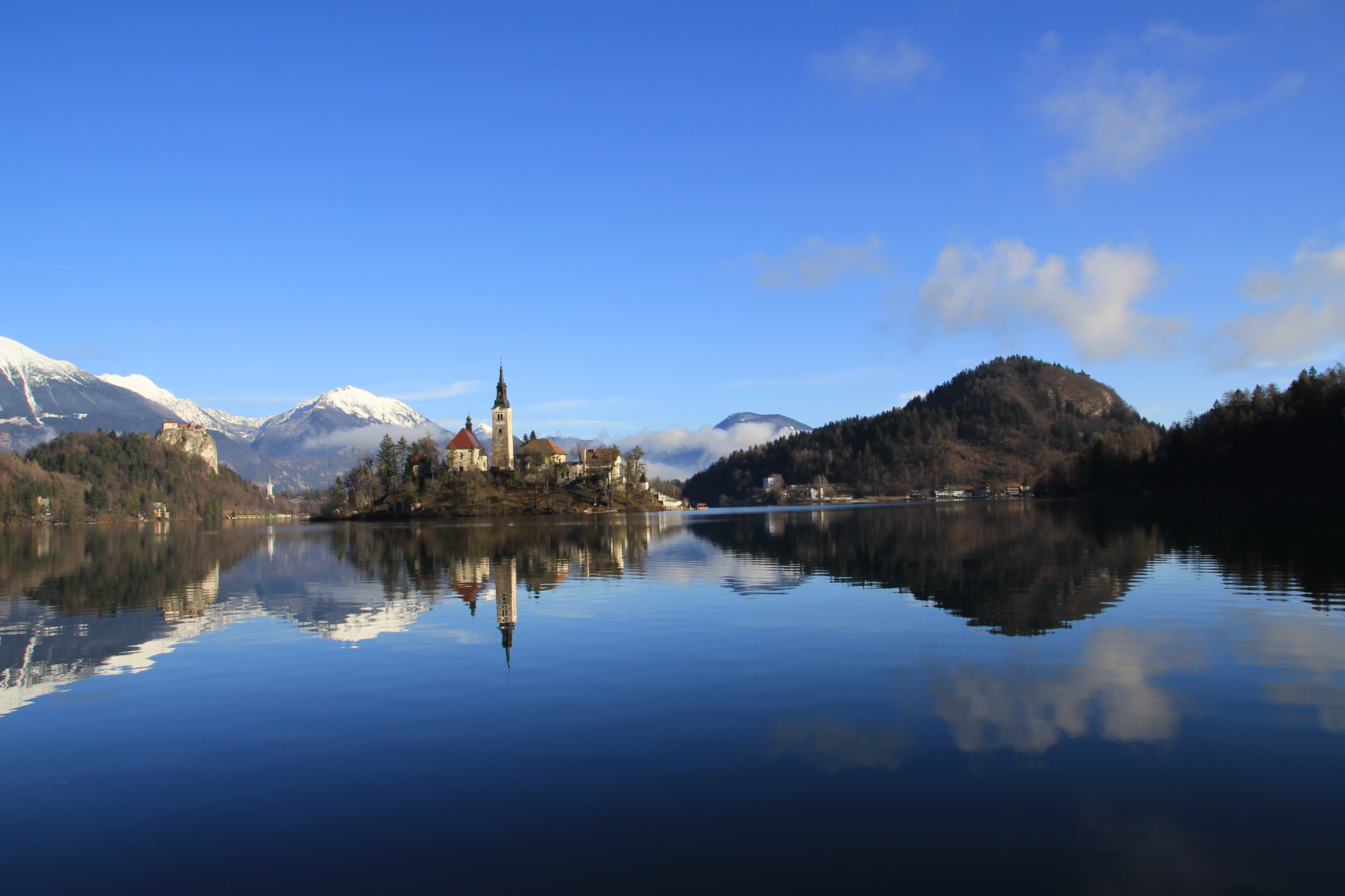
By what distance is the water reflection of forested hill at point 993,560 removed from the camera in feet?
88.5

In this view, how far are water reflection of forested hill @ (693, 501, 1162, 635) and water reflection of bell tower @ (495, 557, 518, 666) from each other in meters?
14.1

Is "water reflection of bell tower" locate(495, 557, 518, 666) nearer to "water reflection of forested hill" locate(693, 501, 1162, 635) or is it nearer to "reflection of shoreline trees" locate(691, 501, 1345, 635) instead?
"water reflection of forested hill" locate(693, 501, 1162, 635)

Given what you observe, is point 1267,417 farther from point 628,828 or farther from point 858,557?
point 628,828

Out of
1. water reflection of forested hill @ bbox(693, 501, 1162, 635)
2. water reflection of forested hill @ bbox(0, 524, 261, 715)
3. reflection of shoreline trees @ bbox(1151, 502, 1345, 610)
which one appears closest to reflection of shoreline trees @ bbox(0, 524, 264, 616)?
water reflection of forested hill @ bbox(0, 524, 261, 715)

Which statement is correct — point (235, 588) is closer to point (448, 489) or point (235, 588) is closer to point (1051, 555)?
point (1051, 555)

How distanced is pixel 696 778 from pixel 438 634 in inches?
624

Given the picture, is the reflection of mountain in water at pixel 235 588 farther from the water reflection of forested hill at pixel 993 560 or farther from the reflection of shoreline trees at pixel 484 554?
the water reflection of forested hill at pixel 993 560

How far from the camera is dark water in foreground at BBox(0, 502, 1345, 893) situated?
9336 millimetres

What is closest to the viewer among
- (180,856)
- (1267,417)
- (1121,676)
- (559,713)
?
(180,856)

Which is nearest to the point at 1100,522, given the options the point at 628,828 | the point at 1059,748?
the point at 1059,748

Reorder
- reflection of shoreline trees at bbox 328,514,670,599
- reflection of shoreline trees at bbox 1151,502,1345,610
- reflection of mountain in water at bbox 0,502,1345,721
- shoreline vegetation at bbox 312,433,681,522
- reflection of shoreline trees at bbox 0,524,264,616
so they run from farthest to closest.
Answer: shoreline vegetation at bbox 312,433,681,522 < reflection of shoreline trees at bbox 328,514,670,599 < reflection of shoreline trees at bbox 0,524,264,616 < reflection of shoreline trees at bbox 1151,502,1345,610 < reflection of mountain in water at bbox 0,502,1345,721

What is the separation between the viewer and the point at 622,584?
39.2 meters

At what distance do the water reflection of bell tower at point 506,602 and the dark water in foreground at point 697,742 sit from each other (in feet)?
1.01

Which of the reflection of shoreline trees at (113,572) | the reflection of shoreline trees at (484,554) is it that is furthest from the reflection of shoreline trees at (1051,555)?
the reflection of shoreline trees at (113,572)
